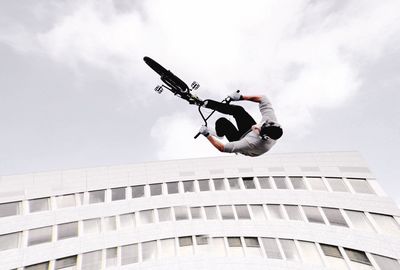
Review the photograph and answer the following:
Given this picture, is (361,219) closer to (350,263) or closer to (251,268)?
(350,263)

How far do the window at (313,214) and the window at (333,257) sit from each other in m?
2.16

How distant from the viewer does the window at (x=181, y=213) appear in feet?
76.9

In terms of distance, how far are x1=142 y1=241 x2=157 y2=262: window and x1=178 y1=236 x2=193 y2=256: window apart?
2.17m

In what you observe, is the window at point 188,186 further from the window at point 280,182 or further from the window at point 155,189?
the window at point 280,182

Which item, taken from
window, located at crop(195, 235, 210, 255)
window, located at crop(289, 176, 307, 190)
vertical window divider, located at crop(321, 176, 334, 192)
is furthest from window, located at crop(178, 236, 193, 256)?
vertical window divider, located at crop(321, 176, 334, 192)

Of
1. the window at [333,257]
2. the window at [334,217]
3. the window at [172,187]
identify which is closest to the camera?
the window at [333,257]

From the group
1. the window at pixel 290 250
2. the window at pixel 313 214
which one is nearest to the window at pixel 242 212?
the window at pixel 290 250

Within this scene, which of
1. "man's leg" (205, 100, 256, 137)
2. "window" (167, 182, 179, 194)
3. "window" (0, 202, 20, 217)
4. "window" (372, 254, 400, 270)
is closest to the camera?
"man's leg" (205, 100, 256, 137)

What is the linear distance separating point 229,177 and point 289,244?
8120mm

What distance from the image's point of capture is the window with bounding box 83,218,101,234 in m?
21.6

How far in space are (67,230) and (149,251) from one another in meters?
7.05

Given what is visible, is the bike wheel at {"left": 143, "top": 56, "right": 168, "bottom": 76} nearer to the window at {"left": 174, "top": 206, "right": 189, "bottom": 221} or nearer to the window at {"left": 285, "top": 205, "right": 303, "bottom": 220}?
the window at {"left": 174, "top": 206, "right": 189, "bottom": 221}

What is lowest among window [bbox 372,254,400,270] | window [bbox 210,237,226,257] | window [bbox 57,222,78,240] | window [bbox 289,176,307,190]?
window [bbox 372,254,400,270]

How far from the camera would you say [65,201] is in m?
22.6
